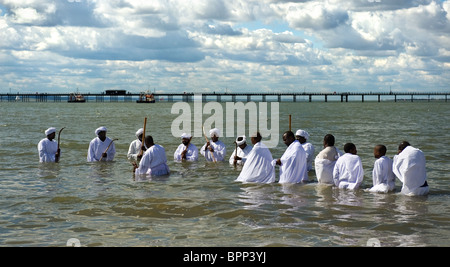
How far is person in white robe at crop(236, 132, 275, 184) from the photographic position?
1294 cm

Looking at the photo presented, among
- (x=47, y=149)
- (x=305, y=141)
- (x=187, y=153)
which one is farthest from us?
(x=187, y=153)

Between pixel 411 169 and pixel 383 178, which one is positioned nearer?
pixel 411 169

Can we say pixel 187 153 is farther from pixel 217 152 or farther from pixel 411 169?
pixel 411 169

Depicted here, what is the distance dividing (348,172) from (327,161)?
2.24 ft

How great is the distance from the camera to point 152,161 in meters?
13.6

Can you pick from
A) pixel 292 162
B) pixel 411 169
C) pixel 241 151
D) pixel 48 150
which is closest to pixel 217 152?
pixel 241 151

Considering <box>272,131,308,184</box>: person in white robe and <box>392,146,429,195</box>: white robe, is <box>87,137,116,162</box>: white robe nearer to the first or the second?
<box>272,131,308,184</box>: person in white robe

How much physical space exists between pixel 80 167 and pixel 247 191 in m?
6.68

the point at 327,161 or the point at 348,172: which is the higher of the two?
the point at 327,161

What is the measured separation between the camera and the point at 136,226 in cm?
923

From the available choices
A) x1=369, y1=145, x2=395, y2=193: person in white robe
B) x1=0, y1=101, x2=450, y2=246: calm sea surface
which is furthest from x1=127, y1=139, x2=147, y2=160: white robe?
x1=369, y1=145, x2=395, y2=193: person in white robe

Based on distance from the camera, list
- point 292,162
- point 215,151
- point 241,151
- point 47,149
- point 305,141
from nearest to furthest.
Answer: point 292,162
point 305,141
point 241,151
point 47,149
point 215,151
